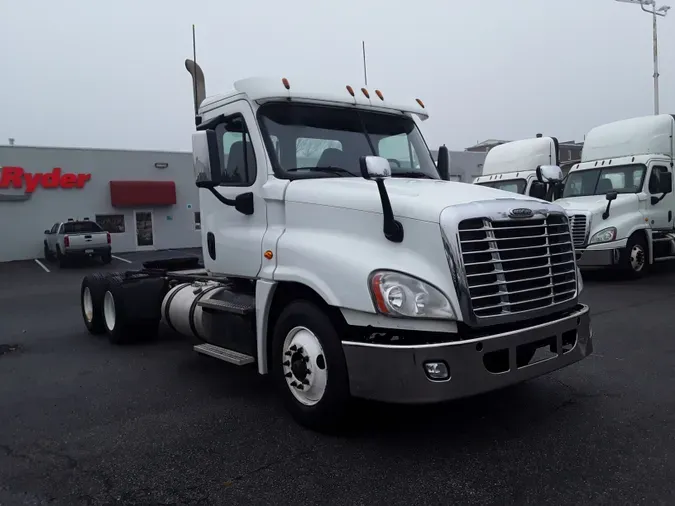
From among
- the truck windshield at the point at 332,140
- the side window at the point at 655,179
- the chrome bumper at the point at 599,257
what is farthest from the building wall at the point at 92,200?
the truck windshield at the point at 332,140

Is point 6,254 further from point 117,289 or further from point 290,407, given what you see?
point 290,407

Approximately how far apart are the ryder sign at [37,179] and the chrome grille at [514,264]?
93.0 feet

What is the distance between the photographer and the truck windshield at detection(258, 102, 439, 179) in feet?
16.8

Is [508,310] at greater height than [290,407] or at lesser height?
greater

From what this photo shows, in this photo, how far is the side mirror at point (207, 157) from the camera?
5098 millimetres

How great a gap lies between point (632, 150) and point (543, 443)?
12.2 m

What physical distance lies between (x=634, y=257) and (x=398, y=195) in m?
11.0

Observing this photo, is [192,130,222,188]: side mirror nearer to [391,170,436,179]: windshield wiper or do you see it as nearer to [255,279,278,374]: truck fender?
[255,279,278,374]: truck fender

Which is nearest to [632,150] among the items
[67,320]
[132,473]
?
[67,320]

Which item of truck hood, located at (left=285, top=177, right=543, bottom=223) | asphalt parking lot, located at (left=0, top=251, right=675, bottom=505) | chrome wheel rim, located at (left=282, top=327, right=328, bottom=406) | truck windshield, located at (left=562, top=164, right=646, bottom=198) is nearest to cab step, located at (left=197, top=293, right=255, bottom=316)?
chrome wheel rim, located at (left=282, top=327, right=328, bottom=406)

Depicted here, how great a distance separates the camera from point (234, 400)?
17.9 feet

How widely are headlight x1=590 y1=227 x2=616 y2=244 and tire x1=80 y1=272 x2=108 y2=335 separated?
33.3ft

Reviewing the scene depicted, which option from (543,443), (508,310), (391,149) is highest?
(391,149)

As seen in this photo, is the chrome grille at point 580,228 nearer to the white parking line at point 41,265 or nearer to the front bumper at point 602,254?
the front bumper at point 602,254
